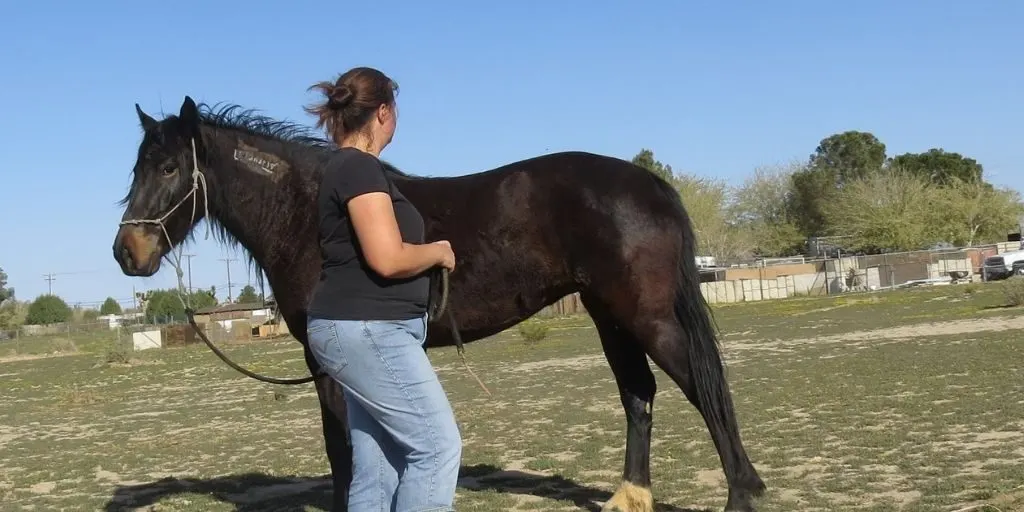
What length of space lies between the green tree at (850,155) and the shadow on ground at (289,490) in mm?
87541

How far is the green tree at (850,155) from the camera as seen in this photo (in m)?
89.6

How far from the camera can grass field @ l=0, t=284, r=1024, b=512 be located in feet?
19.9

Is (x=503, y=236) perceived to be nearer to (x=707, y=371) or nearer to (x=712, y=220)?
(x=707, y=371)

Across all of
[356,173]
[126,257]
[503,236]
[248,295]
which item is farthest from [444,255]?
[248,295]

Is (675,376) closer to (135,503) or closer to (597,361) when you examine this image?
(135,503)

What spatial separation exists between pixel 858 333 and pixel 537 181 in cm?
1733

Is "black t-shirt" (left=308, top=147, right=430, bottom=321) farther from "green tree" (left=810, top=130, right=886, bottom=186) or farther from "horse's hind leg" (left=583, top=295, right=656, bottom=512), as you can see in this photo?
"green tree" (left=810, top=130, right=886, bottom=186)

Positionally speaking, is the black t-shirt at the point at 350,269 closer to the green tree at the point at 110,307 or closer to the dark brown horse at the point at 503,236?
the dark brown horse at the point at 503,236

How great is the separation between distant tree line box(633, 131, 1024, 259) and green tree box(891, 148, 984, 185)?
10 cm

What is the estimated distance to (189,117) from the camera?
17.4ft

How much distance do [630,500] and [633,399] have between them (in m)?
0.66

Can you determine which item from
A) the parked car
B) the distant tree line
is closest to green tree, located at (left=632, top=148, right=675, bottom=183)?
the distant tree line

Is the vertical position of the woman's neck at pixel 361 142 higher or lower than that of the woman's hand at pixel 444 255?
higher

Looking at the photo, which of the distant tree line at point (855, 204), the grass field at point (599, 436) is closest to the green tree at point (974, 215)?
the distant tree line at point (855, 204)
